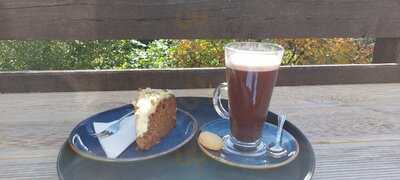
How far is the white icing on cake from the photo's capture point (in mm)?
842

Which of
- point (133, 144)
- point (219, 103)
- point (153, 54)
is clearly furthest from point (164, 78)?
point (153, 54)

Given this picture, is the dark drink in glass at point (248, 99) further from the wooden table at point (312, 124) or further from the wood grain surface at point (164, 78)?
the wood grain surface at point (164, 78)

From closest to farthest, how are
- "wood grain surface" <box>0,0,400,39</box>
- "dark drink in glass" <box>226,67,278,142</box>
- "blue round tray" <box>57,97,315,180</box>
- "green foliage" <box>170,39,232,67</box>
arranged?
"blue round tray" <box>57,97,315,180</box>, "dark drink in glass" <box>226,67,278,142</box>, "wood grain surface" <box>0,0,400,39</box>, "green foliage" <box>170,39,232,67</box>

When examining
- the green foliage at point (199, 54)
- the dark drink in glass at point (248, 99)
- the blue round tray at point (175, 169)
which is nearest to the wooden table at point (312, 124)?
the blue round tray at point (175, 169)

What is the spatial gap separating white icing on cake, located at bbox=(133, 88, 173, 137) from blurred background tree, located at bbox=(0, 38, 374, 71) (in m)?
1.65

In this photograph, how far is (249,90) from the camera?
865mm

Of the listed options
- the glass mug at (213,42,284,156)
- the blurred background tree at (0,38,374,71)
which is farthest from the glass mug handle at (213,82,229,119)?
the blurred background tree at (0,38,374,71)

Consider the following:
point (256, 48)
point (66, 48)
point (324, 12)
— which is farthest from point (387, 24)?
point (66, 48)

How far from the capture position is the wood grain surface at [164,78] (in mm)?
1379

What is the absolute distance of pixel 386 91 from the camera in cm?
136

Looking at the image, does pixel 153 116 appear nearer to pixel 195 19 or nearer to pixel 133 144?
pixel 133 144

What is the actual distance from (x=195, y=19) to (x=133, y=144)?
65 cm

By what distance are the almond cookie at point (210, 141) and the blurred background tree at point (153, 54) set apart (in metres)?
1.72

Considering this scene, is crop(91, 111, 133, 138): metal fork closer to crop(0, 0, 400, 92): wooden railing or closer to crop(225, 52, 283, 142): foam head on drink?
crop(225, 52, 283, 142): foam head on drink
